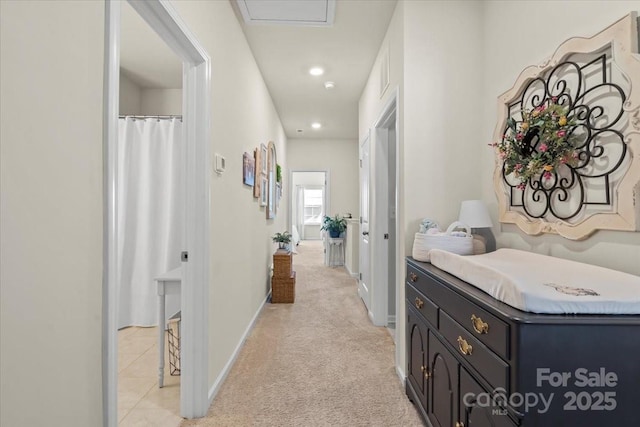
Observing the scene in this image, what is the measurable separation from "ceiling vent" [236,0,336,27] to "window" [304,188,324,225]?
9070mm

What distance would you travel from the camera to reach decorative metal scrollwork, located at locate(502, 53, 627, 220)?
1162 mm

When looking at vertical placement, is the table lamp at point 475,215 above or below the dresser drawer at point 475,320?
above

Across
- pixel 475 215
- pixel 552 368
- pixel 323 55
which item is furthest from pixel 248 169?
pixel 552 368

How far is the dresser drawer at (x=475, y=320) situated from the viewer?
2.99 ft

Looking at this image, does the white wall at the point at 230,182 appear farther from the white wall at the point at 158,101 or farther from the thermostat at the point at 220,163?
the white wall at the point at 158,101

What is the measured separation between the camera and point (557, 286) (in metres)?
0.94

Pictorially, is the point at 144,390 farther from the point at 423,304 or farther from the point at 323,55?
the point at 323,55

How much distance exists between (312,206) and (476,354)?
10.5m

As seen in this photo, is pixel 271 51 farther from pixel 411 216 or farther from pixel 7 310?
pixel 7 310

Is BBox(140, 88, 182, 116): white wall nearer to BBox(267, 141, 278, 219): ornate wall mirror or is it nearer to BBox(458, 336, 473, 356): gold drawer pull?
BBox(267, 141, 278, 219): ornate wall mirror

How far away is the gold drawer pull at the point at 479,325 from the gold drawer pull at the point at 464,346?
88mm

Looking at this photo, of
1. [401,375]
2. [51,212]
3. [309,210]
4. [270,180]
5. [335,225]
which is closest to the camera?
[51,212]

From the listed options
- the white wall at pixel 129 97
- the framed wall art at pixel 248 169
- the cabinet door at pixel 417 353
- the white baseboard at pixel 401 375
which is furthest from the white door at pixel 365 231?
the white wall at pixel 129 97

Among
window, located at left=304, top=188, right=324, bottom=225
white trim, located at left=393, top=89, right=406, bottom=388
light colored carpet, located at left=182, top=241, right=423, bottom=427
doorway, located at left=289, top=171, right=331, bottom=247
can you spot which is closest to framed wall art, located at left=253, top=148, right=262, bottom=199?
light colored carpet, located at left=182, top=241, right=423, bottom=427
